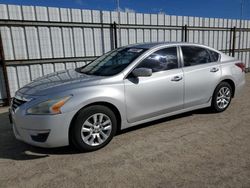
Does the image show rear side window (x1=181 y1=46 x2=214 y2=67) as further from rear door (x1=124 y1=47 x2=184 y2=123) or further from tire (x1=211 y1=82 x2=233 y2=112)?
tire (x1=211 y1=82 x2=233 y2=112)

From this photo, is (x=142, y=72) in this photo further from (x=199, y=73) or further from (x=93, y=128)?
(x=199, y=73)

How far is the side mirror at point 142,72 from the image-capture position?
11.1 ft

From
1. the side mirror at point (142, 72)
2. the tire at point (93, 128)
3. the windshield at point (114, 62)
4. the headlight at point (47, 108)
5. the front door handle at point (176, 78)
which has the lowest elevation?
the tire at point (93, 128)

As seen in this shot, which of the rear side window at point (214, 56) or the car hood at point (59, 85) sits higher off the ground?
the rear side window at point (214, 56)

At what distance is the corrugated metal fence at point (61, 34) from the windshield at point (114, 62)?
2.83 m

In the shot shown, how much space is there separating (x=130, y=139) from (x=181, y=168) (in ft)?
3.57

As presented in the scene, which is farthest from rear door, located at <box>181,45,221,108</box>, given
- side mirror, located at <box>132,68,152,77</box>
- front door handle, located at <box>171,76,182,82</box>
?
side mirror, located at <box>132,68,152,77</box>

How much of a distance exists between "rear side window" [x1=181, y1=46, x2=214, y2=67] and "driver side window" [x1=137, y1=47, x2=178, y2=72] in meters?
0.26

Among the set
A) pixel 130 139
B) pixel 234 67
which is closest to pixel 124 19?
pixel 234 67

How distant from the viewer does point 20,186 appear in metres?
2.46

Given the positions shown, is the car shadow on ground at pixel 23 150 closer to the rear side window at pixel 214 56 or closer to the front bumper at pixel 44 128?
the front bumper at pixel 44 128

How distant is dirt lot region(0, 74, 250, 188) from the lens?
98.0 inches

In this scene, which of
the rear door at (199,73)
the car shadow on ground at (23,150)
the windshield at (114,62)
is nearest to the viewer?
the car shadow on ground at (23,150)

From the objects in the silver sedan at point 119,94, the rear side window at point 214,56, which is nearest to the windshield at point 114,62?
the silver sedan at point 119,94
